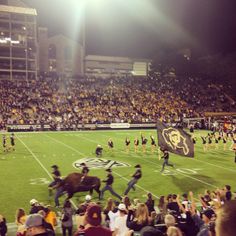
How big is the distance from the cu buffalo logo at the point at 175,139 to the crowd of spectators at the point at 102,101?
28336 mm

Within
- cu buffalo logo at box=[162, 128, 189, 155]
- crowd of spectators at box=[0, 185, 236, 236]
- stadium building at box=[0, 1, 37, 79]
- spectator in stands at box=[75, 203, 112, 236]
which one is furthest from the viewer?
stadium building at box=[0, 1, 37, 79]

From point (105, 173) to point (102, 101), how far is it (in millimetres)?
36227

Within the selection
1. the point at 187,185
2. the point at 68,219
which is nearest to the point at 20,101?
the point at 187,185

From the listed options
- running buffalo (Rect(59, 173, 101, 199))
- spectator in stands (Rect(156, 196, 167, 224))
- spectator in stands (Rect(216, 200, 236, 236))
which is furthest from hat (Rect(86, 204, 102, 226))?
running buffalo (Rect(59, 173, 101, 199))

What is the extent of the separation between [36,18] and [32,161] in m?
57.8

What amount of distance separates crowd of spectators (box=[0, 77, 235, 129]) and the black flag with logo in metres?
28.0

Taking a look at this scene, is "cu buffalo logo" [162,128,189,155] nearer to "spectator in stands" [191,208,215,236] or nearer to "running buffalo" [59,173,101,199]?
"running buffalo" [59,173,101,199]

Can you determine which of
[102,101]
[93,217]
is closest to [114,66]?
[102,101]

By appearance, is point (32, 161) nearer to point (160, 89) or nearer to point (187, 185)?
point (187, 185)

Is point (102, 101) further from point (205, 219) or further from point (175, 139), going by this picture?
point (205, 219)

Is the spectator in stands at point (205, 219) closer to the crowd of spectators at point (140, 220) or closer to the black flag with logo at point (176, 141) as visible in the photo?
the crowd of spectators at point (140, 220)

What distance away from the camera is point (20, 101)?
50.4 meters

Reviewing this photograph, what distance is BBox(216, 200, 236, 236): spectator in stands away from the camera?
1.95m

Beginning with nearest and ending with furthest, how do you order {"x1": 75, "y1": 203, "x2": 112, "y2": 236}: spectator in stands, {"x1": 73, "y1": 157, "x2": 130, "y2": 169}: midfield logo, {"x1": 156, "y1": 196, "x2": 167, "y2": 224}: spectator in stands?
→ {"x1": 75, "y1": 203, "x2": 112, "y2": 236}: spectator in stands < {"x1": 156, "y1": 196, "x2": 167, "y2": 224}: spectator in stands < {"x1": 73, "y1": 157, "x2": 130, "y2": 169}: midfield logo
